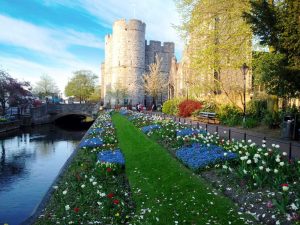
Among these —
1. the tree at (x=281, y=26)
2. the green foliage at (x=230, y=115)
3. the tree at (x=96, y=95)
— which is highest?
the tree at (x=281, y=26)

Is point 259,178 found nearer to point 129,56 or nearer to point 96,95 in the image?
point 129,56

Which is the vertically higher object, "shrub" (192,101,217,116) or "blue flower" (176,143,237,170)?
"shrub" (192,101,217,116)

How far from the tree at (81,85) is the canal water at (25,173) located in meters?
48.8

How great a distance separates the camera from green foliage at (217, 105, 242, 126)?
17984 millimetres

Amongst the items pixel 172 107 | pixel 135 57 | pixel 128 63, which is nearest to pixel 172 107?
pixel 172 107

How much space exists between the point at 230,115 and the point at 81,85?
194 ft

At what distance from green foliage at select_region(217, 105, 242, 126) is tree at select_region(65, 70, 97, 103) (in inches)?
2251

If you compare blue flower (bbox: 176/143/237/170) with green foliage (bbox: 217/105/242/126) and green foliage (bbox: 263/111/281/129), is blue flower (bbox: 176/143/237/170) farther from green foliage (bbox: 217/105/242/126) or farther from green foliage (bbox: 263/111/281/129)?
green foliage (bbox: 217/105/242/126)

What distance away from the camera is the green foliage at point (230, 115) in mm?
17984

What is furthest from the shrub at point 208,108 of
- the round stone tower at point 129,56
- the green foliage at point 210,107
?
the round stone tower at point 129,56

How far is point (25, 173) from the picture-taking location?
14555mm

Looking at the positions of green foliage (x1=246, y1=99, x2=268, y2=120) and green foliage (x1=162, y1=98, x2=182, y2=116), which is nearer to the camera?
green foliage (x1=246, y1=99, x2=268, y2=120)

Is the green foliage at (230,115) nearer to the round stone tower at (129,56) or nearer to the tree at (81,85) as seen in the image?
the round stone tower at (129,56)

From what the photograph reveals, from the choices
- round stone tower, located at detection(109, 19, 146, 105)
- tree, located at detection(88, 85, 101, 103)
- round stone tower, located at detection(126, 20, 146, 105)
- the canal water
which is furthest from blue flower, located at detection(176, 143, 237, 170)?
tree, located at detection(88, 85, 101, 103)
